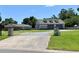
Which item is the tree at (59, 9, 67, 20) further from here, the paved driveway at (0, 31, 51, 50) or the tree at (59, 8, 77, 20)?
the paved driveway at (0, 31, 51, 50)

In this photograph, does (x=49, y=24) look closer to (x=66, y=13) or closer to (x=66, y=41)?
(x=66, y=13)

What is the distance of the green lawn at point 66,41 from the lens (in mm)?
6461

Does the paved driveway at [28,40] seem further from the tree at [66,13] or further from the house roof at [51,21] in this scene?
the tree at [66,13]

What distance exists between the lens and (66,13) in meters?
6.09

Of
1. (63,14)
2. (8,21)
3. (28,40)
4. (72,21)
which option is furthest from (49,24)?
(8,21)

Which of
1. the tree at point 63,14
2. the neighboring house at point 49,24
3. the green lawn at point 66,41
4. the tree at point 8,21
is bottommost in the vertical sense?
the green lawn at point 66,41

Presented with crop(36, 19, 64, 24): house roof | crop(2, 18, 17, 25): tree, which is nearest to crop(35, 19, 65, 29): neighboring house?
crop(36, 19, 64, 24): house roof

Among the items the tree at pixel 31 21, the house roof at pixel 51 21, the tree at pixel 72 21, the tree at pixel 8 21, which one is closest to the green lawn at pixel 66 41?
the tree at pixel 72 21

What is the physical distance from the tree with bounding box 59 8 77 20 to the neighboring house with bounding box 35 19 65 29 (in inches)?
4.6

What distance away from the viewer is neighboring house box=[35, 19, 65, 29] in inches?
241

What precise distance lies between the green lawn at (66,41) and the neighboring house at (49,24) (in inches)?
10.1

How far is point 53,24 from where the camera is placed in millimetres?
6250

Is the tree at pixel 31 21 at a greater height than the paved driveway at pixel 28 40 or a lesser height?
greater
